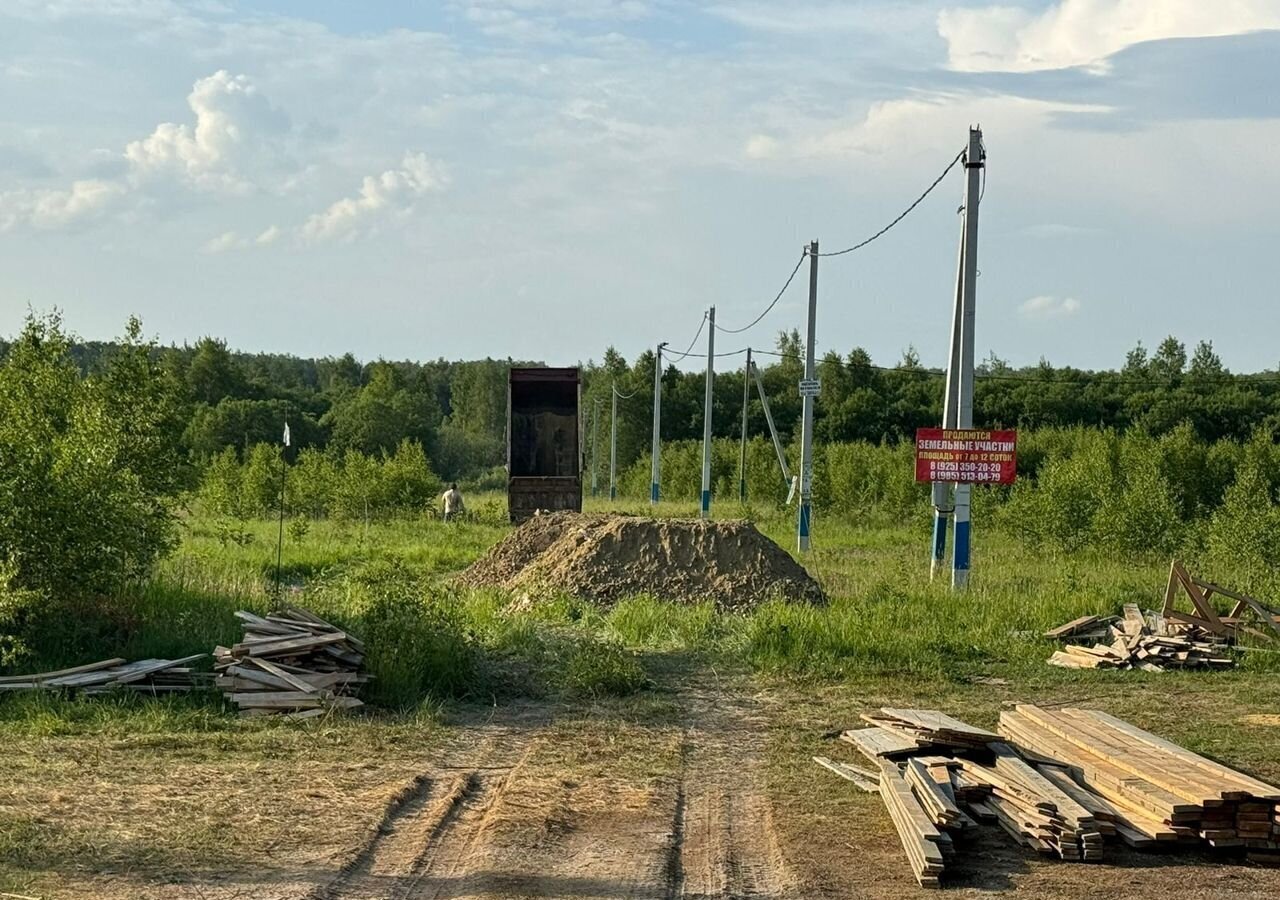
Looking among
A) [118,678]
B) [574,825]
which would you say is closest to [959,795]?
[574,825]

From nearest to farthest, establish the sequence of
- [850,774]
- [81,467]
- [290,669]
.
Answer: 1. [850,774]
2. [290,669]
3. [81,467]

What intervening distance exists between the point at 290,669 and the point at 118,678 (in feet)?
5.14

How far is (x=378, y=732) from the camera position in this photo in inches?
422

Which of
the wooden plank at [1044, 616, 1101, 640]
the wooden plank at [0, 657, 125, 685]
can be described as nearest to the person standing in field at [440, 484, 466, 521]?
the wooden plank at [1044, 616, 1101, 640]

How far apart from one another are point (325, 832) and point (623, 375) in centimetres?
7297

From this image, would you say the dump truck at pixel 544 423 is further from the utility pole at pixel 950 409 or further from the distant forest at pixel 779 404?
the distant forest at pixel 779 404

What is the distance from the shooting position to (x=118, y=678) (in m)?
11.7

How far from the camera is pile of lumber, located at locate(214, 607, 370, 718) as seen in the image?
442 inches

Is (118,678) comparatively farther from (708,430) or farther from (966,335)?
(708,430)

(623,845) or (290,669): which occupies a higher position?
(290,669)

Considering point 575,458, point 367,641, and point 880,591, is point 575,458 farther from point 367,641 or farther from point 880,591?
point 367,641

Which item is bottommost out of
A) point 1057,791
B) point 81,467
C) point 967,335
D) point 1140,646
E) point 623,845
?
point 623,845

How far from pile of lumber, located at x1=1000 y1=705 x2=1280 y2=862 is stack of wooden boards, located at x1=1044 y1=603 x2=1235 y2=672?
525 centimetres

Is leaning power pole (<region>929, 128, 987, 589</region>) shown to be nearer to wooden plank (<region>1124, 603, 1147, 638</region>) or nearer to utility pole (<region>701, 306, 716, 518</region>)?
wooden plank (<region>1124, 603, 1147, 638</region>)
